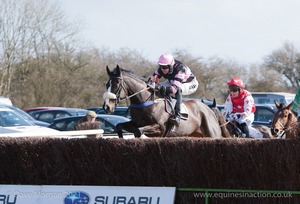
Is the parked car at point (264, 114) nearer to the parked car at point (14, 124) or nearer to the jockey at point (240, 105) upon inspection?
the parked car at point (14, 124)

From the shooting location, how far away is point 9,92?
146ft

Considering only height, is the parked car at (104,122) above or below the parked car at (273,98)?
above

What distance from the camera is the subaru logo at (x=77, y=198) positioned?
9.12 m

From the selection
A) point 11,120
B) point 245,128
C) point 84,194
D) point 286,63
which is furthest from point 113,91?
point 286,63

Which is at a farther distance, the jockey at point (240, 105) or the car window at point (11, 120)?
the car window at point (11, 120)

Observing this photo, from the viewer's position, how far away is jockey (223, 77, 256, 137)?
1495cm

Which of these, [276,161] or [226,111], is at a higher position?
[276,161]

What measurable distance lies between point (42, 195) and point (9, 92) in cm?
3602

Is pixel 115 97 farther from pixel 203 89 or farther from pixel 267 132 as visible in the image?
pixel 203 89

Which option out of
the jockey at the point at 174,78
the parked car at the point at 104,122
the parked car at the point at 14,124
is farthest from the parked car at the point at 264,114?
the jockey at the point at 174,78

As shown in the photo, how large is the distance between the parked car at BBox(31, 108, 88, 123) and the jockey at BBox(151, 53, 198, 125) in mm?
14729

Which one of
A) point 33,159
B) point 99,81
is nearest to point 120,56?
point 99,81

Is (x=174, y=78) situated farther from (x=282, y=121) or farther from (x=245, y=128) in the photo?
(x=282, y=121)

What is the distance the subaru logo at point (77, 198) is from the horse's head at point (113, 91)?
3.66 meters
